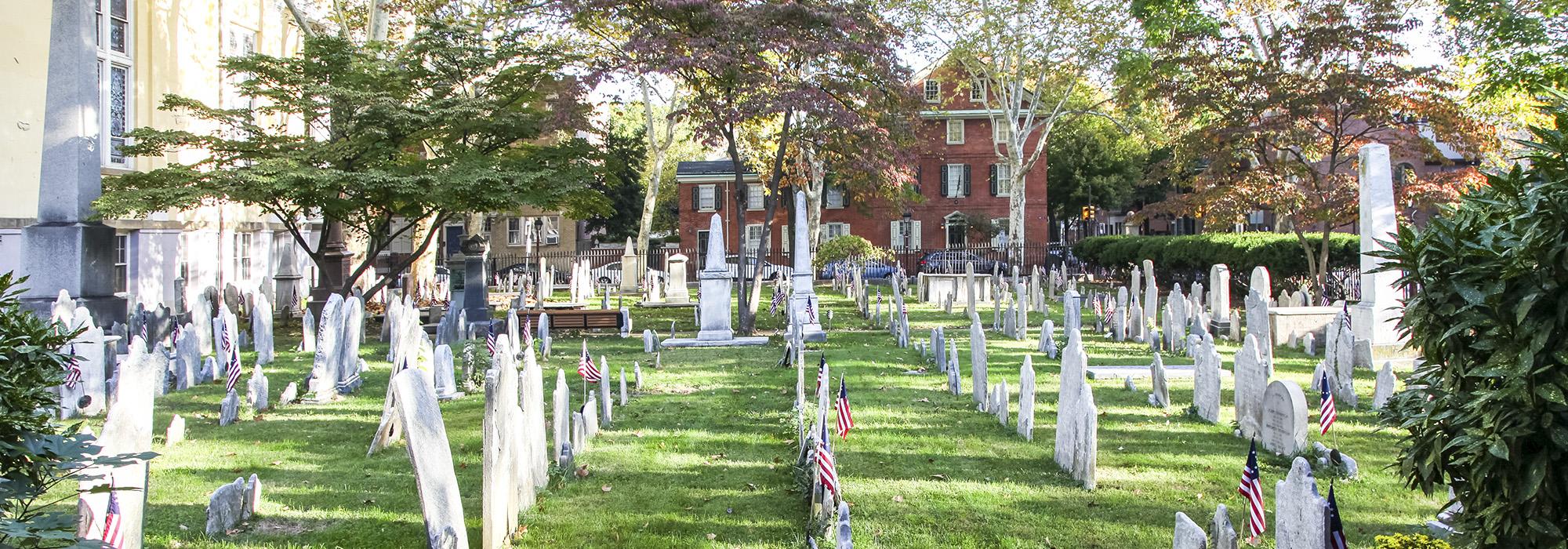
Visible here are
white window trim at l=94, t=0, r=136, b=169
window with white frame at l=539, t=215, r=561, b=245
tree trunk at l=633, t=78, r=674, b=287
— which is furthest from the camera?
window with white frame at l=539, t=215, r=561, b=245

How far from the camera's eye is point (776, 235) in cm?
4991

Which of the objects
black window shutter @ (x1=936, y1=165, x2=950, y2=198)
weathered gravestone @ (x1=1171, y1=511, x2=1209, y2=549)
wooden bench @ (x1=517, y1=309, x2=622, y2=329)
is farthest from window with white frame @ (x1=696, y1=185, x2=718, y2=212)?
weathered gravestone @ (x1=1171, y1=511, x2=1209, y2=549)

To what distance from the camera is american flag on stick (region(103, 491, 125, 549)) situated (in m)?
4.96

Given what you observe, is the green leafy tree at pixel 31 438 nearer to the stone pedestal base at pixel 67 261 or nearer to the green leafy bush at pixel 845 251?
the stone pedestal base at pixel 67 261

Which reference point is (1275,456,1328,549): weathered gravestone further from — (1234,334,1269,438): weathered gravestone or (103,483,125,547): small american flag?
(103,483,125,547): small american flag

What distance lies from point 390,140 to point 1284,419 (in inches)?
619

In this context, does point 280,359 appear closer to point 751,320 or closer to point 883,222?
point 751,320

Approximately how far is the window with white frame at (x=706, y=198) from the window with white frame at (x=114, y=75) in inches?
1149

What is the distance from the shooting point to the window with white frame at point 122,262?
2256 centimetres

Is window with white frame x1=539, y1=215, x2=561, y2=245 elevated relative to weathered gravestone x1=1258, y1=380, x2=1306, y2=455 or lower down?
elevated

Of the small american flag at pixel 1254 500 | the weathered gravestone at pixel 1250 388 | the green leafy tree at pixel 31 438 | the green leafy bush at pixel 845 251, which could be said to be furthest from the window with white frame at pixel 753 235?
the green leafy tree at pixel 31 438

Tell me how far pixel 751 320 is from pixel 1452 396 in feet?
54.1

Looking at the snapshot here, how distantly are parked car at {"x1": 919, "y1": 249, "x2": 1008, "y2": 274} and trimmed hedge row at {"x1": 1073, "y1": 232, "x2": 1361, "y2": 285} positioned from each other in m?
5.96

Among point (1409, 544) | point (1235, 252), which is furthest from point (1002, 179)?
point (1409, 544)
